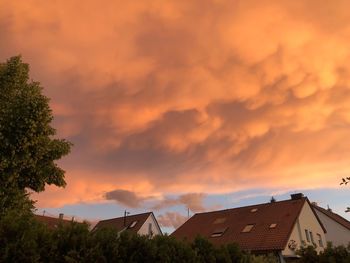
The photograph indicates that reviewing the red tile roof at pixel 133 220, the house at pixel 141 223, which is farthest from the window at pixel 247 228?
the red tile roof at pixel 133 220

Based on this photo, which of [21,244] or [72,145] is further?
[72,145]

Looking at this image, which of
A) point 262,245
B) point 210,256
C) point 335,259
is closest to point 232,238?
point 262,245

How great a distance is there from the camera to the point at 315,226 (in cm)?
3469

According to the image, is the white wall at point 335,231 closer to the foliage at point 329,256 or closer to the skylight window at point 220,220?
the skylight window at point 220,220

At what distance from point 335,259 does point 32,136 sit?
16366 millimetres

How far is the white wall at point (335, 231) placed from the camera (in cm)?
3984

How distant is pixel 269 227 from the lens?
3170 cm

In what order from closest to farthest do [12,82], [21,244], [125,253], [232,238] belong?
[21,244] < [125,253] < [12,82] < [232,238]

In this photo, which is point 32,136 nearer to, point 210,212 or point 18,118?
point 18,118

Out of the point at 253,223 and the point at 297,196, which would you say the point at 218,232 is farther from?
the point at 297,196

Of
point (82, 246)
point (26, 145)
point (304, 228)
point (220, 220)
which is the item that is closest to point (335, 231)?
point (304, 228)

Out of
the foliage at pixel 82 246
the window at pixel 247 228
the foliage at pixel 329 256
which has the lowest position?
the foliage at pixel 82 246

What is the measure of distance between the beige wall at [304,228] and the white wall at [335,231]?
5389mm

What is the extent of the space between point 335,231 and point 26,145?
38.6 meters
